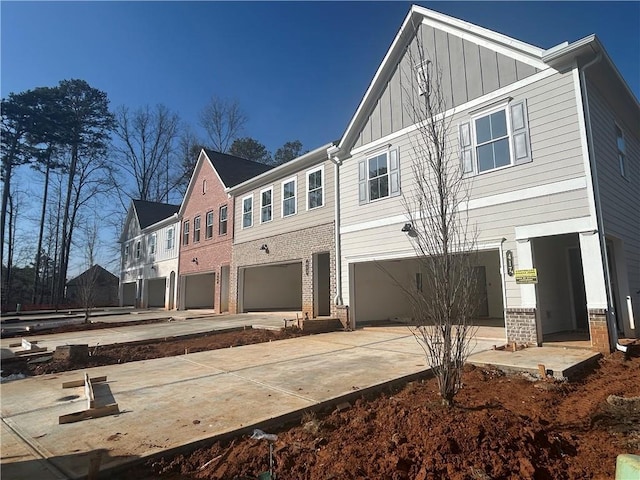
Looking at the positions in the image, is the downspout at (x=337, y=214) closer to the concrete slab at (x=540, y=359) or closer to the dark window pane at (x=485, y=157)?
the dark window pane at (x=485, y=157)

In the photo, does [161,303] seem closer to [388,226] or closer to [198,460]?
[388,226]

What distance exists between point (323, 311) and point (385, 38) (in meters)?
9.66

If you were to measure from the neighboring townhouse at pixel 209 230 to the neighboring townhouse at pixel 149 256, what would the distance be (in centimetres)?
132

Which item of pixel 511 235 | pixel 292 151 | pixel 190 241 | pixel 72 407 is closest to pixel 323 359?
pixel 72 407

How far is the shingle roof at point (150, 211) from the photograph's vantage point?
3030 centimetres

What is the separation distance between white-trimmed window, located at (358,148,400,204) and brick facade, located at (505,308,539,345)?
175 inches

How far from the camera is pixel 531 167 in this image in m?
7.78

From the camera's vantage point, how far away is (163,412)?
4.11 meters

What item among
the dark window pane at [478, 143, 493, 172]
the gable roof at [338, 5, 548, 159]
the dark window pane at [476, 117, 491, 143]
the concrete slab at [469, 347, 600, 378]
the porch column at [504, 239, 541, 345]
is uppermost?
the gable roof at [338, 5, 548, 159]

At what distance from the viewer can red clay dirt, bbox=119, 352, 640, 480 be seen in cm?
270

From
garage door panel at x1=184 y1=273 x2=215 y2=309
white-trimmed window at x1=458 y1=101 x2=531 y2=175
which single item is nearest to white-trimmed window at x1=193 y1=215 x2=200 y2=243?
garage door panel at x1=184 y1=273 x2=215 y2=309

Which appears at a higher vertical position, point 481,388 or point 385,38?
point 385,38

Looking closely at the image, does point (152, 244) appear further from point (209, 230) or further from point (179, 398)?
point (179, 398)

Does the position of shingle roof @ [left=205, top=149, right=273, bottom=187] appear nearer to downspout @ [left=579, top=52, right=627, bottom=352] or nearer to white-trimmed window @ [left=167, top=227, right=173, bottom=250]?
white-trimmed window @ [left=167, top=227, right=173, bottom=250]
